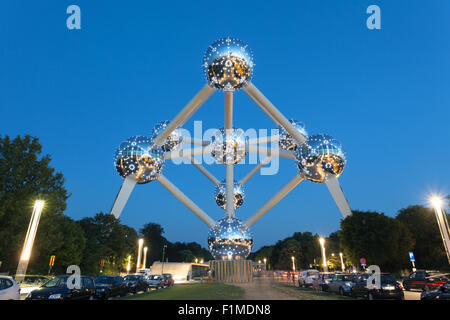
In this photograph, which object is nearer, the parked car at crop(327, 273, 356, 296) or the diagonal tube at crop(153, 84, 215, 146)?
the parked car at crop(327, 273, 356, 296)

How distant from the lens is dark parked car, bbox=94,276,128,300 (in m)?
15.7

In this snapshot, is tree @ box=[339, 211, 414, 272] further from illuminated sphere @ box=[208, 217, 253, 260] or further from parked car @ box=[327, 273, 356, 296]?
illuminated sphere @ box=[208, 217, 253, 260]

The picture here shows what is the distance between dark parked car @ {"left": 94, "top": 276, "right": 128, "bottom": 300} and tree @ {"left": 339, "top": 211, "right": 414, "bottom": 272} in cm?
2241

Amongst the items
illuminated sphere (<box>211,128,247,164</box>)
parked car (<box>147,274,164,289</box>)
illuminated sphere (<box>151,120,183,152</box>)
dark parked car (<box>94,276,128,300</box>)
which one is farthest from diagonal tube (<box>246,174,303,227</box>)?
dark parked car (<box>94,276,128,300</box>)

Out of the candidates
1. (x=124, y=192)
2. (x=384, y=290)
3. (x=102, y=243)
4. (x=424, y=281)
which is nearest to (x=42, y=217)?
(x=124, y=192)

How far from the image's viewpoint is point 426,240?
42.2 meters

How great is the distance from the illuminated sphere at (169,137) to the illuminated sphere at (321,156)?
10.8m

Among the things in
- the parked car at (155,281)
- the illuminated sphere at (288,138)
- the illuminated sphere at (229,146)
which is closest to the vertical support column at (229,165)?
the illuminated sphere at (229,146)

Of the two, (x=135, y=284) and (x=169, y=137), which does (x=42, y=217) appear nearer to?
(x=135, y=284)

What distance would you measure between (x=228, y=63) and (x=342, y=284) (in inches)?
523

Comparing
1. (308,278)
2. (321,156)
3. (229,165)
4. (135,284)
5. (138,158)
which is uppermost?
(229,165)

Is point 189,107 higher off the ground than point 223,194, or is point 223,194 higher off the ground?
point 189,107
